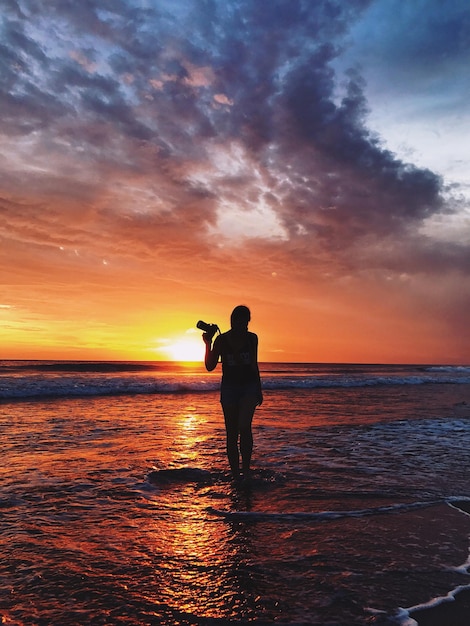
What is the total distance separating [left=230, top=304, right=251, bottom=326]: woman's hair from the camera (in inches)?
245

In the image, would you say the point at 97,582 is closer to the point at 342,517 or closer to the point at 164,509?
the point at 164,509

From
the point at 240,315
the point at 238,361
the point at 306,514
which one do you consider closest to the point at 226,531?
the point at 306,514

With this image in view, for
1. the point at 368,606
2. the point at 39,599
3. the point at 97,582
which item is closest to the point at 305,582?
the point at 368,606

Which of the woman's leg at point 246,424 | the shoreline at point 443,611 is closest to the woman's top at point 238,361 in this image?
the woman's leg at point 246,424

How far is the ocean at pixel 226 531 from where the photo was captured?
9.76 feet

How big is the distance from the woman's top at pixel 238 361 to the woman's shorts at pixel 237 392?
2.1 inches

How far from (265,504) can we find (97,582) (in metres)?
2.36

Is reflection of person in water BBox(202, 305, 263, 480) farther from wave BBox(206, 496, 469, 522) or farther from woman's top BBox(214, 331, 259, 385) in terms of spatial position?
wave BBox(206, 496, 469, 522)

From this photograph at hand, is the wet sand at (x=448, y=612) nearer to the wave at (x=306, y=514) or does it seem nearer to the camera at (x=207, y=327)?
the wave at (x=306, y=514)

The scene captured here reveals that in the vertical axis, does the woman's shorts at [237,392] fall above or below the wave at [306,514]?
above

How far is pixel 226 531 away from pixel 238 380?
227 centimetres

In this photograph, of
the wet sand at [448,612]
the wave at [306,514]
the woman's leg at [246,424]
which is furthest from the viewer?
the woman's leg at [246,424]

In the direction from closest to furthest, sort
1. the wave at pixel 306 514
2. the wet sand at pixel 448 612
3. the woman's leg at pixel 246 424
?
the wet sand at pixel 448 612, the wave at pixel 306 514, the woman's leg at pixel 246 424

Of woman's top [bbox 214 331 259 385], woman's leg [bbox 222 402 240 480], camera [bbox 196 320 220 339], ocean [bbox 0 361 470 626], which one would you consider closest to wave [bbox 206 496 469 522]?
ocean [bbox 0 361 470 626]
